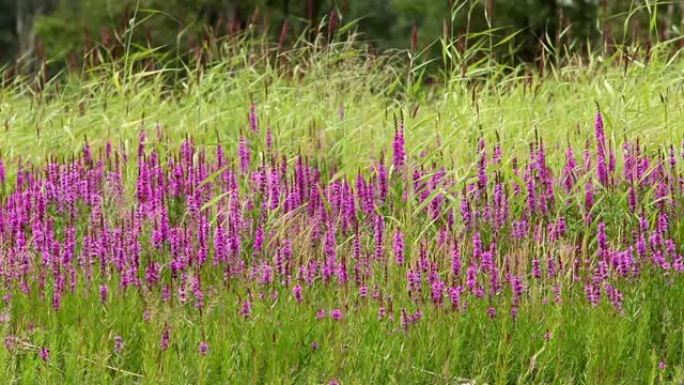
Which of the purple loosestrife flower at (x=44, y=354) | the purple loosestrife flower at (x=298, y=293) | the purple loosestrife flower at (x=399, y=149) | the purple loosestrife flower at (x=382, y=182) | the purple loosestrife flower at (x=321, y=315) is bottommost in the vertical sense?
the purple loosestrife flower at (x=44, y=354)

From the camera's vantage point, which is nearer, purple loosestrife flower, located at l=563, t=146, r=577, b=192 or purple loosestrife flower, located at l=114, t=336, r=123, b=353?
purple loosestrife flower, located at l=114, t=336, r=123, b=353

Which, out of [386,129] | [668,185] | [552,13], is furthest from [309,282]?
[552,13]

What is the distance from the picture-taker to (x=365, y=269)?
4.44m

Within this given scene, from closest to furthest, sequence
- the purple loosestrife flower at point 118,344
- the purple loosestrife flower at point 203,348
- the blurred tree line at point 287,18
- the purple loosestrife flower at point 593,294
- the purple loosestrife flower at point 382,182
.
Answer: the purple loosestrife flower at point 203,348, the purple loosestrife flower at point 118,344, the purple loosestrife flower at point 593,294, the purple loosestrife flower at point 382,182, the blurred tree line at point 287,18

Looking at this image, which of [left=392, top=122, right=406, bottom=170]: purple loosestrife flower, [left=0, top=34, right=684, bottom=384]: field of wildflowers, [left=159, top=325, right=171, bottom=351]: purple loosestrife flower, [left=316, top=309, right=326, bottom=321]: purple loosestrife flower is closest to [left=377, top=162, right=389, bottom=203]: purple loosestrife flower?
[left=0, top=34, right=684, bottom=384]: field of wildflowers

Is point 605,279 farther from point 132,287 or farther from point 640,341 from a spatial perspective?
point 132,287

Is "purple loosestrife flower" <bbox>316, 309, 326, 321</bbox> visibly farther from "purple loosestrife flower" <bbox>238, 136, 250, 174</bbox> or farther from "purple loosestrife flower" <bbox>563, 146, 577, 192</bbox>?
"purple loosestrife flower" <bbox>238, 136, 250, 174</bbox>

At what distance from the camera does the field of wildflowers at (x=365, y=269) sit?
12.1ft

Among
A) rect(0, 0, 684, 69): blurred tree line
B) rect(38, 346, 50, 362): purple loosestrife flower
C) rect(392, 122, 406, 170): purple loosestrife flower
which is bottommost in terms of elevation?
rect(0, 0, 684, 69): blurred tree line

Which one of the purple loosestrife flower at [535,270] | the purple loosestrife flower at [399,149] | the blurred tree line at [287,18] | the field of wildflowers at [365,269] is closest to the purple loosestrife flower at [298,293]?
the field of wildflowers at [365,269]

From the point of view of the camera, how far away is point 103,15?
20219 millimetres

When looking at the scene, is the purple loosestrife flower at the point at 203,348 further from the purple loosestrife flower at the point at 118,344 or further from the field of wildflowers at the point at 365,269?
the purple loosestrife flower at the point at 118,344

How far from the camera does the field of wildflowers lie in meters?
3.68

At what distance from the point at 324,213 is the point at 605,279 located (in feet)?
4.98
